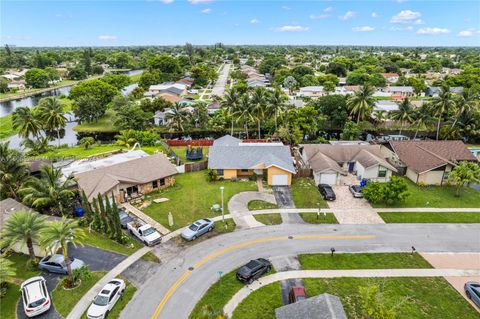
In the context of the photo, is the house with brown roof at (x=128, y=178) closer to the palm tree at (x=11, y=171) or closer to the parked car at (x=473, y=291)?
the palm tree at (x=11, y=171)

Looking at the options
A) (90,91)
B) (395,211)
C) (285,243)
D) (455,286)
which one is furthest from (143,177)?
(90,91)

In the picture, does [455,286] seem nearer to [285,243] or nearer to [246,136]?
[285,243]

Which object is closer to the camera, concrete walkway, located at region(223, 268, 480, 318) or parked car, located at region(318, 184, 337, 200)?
concrete walkway, located at region(223, 268, 480, 318)

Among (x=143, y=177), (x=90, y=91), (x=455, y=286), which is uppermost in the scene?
(x=90, y=91)

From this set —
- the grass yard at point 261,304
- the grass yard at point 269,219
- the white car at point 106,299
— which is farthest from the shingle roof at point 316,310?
the grass yard at point 269,219

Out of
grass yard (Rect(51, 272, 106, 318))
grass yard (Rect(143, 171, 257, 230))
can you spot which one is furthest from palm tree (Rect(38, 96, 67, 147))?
grass yard (Rect(51, 272, 106, 318))

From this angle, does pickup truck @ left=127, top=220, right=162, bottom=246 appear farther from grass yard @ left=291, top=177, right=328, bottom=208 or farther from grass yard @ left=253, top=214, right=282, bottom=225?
grass yard @ left=291, top=177, right=328, bottom=208
